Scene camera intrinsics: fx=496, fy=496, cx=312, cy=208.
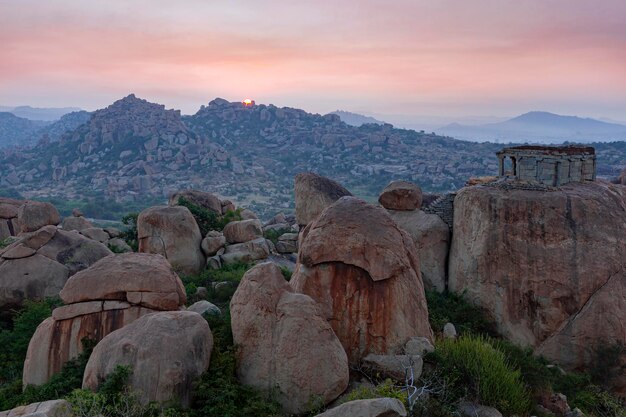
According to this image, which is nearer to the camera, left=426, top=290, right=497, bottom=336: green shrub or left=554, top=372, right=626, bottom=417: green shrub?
left=554, top=372, right=626, bottom=417: green shrub

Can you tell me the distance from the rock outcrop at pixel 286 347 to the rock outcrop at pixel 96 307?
2057 millimetres

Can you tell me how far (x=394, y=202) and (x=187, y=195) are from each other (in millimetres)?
11633

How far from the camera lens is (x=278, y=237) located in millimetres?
25312

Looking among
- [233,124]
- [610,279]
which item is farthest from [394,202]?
[233,124]

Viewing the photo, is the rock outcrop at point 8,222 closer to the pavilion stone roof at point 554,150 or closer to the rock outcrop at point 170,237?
the rock outcrop at point 170,237

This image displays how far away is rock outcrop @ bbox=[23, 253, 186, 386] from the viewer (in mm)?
9930

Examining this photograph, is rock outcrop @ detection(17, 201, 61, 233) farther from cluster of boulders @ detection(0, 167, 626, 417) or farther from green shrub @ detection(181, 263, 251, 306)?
green shrub @ detection(181, 263, 251, 306)

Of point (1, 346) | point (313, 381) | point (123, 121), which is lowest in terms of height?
point (1, 346)

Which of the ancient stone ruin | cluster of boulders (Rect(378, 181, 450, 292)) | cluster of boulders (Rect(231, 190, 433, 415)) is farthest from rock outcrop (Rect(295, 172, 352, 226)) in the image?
cluster of boulders (Rect(231, 190, 433, 415))

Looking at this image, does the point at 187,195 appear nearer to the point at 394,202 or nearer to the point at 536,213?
the point at 394,202

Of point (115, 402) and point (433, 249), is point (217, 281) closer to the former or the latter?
point (433, 249)

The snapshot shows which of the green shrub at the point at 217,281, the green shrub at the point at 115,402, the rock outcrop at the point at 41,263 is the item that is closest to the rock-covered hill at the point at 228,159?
the green shrub at the point at 217,281

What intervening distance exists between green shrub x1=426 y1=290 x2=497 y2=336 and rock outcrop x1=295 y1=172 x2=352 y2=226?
8.38m

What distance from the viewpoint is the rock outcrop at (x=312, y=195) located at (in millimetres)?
22828
